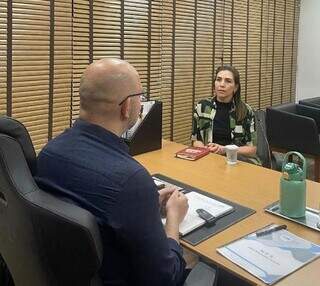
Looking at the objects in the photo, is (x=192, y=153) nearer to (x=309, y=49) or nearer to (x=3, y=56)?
(x=3, y=56)

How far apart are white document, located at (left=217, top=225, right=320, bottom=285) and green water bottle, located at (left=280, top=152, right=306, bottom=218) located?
146 millimetres

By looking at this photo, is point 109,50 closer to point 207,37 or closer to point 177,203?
point 207,37

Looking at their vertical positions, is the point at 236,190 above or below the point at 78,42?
below

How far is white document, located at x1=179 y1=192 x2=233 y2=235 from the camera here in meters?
1.41

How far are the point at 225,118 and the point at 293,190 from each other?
1.51 meters

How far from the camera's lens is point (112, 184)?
0.95 meters

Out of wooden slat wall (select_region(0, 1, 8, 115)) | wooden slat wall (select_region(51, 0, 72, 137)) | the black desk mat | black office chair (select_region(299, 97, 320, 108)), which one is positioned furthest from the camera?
black office chair (select_region(299, 97, 320, 108))

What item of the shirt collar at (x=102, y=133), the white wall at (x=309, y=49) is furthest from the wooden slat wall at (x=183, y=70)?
the shirt collar at (x=102, y=133)

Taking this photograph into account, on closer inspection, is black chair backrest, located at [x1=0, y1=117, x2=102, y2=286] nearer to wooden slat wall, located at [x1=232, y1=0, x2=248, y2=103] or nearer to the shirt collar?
the shirt collar

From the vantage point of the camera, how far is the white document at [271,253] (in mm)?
1145

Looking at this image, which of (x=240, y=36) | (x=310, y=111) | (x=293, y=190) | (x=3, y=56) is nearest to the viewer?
(x=293, y=190)

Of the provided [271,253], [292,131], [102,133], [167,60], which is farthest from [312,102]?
[102,133]

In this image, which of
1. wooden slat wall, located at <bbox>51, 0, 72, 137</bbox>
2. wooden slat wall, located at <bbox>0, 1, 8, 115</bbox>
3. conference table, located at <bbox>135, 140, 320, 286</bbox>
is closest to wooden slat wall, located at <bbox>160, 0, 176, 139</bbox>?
conference table, located at <bbox>135, 140, 320, 286</bbox>

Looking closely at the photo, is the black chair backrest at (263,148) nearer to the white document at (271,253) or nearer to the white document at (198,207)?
the white document at (198,207)
